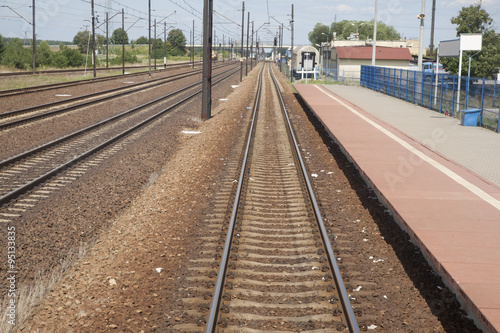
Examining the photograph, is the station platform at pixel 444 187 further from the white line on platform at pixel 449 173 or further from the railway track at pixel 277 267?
the railway track at pixel 277 267

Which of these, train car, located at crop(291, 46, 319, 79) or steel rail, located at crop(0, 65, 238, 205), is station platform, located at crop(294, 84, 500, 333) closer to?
steel rail, located at crop(0, 65, 238, 205)

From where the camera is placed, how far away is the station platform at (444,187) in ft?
20.2

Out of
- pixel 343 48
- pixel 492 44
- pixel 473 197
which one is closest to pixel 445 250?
pixel 473 197

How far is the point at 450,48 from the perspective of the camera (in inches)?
1062

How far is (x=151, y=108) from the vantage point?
28094 millimetres

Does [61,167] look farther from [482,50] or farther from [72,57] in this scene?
[72,57]

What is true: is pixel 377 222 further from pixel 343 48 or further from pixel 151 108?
pixel 343 48

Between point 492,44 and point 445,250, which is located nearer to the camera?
point 445,250

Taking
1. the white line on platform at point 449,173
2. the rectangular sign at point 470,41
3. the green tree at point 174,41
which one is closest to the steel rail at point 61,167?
the white line on platform at point 449,173

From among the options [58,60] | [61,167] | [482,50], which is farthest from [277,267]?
[58,60]

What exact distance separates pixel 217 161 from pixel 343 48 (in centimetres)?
5146

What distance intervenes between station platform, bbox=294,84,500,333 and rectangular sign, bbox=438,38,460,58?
5.71m

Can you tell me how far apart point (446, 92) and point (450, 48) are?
3.10 meters

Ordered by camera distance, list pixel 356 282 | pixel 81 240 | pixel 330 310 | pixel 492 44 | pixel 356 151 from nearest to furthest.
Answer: pixel 330 310, pixel 356 282, pixel 81 240, pixel 356 151, pixel 492 44
